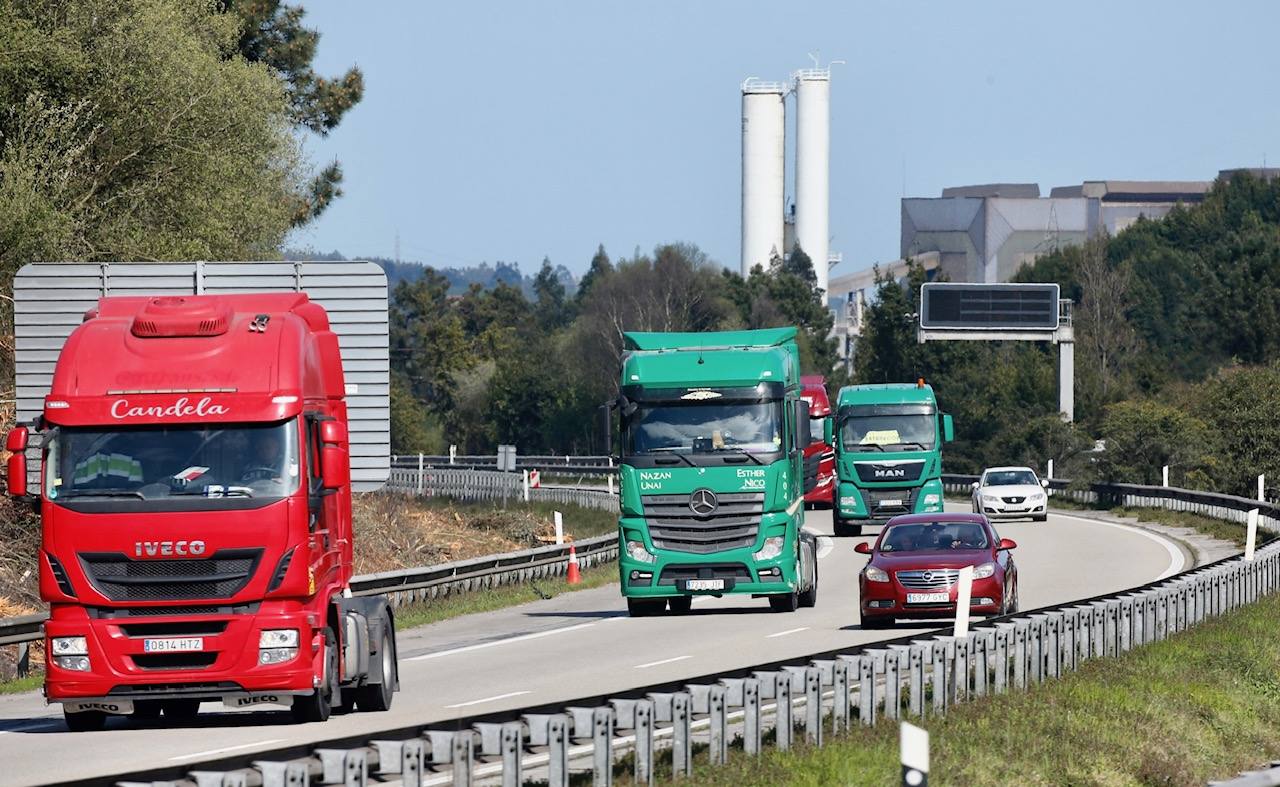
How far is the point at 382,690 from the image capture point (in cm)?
1764

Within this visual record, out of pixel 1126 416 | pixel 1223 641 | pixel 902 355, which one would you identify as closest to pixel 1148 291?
pixel 902 355

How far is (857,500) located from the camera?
153 feet

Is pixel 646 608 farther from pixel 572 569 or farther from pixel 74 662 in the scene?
pixel 74 662

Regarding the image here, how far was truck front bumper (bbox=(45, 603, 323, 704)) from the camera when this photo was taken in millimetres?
15555

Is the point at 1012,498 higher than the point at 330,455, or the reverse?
the point at 330,455

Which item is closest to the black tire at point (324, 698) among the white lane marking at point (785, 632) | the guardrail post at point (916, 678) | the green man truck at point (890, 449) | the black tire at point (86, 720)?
the black tire at point (86, 720)

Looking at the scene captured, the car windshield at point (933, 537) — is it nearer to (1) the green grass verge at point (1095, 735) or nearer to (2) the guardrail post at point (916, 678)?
(1) the green grass verge at point (1095, 735)

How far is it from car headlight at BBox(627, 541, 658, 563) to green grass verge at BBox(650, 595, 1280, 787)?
8685 mm

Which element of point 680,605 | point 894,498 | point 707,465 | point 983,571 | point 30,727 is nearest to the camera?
point 30,727

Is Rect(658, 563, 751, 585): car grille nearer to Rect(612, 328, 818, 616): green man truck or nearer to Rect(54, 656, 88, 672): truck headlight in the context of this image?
Rect(612, 328, 818, 616): green man truck

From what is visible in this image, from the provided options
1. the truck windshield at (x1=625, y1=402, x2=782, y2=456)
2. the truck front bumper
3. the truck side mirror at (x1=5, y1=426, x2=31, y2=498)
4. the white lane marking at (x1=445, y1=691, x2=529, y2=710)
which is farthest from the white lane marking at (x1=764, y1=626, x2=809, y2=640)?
the truck side mirror at (x1=5, y1=426, x2=31, y2=498)

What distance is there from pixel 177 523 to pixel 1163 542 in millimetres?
33596

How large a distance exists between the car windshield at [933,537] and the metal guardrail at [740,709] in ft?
12.6

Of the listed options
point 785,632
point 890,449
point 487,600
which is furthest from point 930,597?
Result: point 890,449
